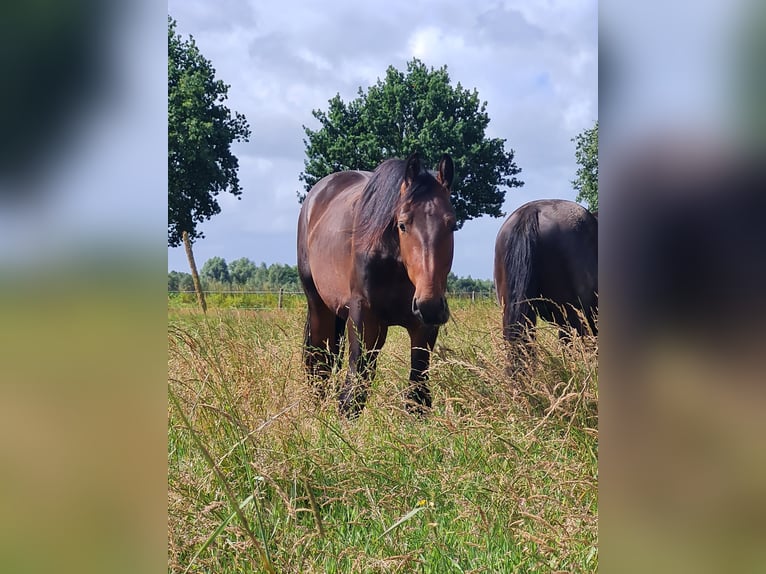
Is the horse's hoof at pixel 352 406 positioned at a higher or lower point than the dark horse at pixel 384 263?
lower

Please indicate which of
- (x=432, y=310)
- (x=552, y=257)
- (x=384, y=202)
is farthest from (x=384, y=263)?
(x=552, y=257)

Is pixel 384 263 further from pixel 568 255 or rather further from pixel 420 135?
pixel 420 135

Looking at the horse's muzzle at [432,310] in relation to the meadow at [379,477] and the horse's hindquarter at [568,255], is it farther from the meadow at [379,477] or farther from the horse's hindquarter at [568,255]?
the horse's hindquarter at [568,255]

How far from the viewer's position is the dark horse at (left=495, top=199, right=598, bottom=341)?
5.29 meters

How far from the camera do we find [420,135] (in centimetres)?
3025

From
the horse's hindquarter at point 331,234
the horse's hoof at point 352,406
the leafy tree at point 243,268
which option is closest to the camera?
the horse's hoof at point 352,406

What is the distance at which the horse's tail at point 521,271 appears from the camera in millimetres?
5191

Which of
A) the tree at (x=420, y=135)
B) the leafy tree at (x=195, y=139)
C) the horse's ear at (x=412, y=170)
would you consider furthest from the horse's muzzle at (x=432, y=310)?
the tree at (x=420, y=135)

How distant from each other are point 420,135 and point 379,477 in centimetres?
2918

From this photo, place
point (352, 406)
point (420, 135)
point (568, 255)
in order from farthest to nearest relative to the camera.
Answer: point (420, 135), point (568, 255), point (352, 406)

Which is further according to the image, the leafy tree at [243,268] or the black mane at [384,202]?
the leafy tree at [243,268]

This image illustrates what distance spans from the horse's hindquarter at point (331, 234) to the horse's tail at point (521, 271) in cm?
144
